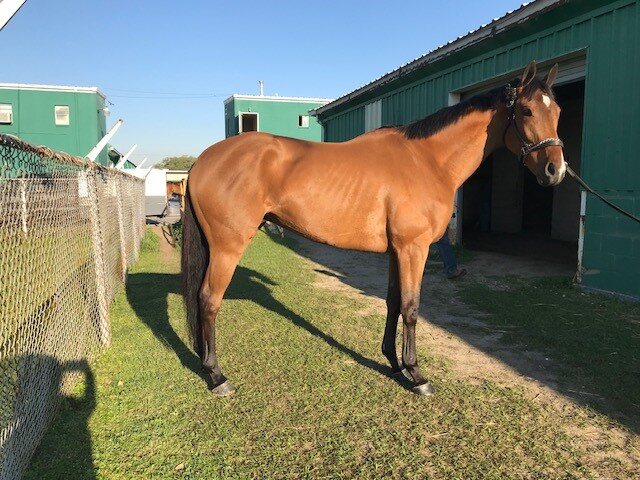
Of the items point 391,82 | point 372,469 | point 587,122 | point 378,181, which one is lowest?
point 372,469

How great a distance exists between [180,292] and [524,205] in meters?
A: 11.3

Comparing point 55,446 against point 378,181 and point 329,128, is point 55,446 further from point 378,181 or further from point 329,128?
point 329,128

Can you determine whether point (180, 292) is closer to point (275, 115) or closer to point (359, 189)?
point (359, 189)

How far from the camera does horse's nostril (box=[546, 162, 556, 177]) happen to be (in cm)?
292

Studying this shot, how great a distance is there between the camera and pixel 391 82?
10016 mm

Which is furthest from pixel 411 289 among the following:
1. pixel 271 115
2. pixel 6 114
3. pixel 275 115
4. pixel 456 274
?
pixel 6 114

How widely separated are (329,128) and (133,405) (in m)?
12.3

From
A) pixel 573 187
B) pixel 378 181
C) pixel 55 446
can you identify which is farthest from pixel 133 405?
pixel 573 187

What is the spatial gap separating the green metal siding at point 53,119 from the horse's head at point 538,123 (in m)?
20.7

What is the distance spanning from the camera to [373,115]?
36.7 feet

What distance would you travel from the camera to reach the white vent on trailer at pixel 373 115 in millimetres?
10887

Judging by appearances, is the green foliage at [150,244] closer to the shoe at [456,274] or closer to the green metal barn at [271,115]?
the shoe at [456,274]

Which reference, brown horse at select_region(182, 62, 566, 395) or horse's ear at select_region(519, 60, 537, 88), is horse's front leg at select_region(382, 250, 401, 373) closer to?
brown horse at select_region(182, 62, 566, 395)

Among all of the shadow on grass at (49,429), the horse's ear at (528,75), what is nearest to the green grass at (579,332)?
the horse's ear at (528,75)
